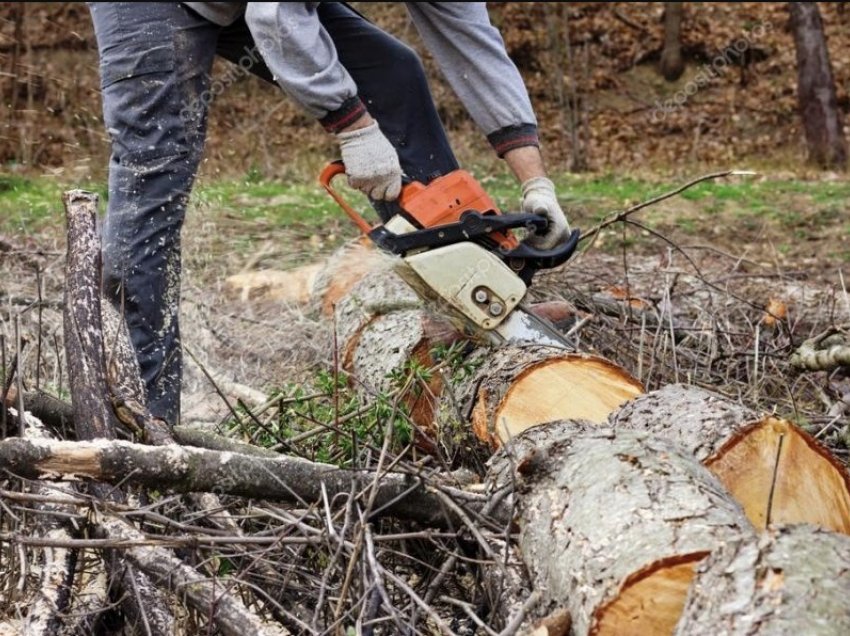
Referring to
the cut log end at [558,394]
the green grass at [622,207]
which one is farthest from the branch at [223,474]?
the green grass at [622,207]

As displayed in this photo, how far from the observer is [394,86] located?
12.1 feet

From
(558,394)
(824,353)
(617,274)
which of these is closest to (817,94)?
(617,274)

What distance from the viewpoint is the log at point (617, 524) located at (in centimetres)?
167

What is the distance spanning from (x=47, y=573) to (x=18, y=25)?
10.7 metres

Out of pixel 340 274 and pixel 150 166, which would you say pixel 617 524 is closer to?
pixel 150 166

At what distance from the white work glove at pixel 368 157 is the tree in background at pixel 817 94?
8.35 metres

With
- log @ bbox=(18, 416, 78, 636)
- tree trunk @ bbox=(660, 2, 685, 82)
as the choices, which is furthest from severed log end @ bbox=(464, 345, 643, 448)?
tree trunk @ bbox=(660, 2, 685, 82)

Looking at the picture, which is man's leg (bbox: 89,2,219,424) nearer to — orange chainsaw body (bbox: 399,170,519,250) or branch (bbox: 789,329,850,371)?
orange chainsaw body (bbox: 399,170,519,250)

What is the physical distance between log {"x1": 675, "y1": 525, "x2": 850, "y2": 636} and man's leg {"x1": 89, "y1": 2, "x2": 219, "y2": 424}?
6.76 feet

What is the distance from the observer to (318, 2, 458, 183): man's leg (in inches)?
144

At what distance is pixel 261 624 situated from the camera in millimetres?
2004

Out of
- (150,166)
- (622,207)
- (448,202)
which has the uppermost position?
(150,166)

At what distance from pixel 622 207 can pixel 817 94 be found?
14.1ft

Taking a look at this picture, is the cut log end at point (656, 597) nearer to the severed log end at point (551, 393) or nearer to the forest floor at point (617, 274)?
the severed log end at point (551, 393)
